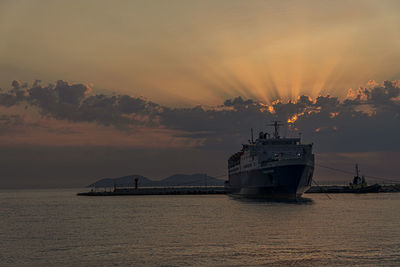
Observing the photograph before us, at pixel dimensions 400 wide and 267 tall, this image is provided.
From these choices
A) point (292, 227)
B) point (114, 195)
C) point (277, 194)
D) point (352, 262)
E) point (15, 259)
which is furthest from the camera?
point (114, 195)

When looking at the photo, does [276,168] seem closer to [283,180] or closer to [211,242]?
[283,180]

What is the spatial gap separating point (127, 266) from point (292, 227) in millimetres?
23317

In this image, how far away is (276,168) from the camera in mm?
83938

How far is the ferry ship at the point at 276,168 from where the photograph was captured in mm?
81875

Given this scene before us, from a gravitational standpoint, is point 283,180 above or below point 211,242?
above

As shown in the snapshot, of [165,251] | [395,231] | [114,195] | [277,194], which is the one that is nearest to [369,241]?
[395,231]

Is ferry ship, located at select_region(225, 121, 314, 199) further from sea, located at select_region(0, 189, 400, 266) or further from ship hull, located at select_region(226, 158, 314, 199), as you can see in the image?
sea, located at select_region(0, 189, 400, 266)

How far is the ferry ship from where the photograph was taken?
81.9 m

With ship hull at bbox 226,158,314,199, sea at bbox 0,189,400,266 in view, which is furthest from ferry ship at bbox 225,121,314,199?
sea at bbox 0,189,400,266

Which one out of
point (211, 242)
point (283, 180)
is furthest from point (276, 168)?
point (211, 242)

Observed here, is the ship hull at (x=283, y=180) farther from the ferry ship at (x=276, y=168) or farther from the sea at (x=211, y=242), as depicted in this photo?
the sea at (x=211, y=242)

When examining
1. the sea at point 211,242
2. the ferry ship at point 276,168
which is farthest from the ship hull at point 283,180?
the sea at point 211,242

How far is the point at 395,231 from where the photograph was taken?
45344 millimetres

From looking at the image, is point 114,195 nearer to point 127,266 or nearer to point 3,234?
point 3,234
